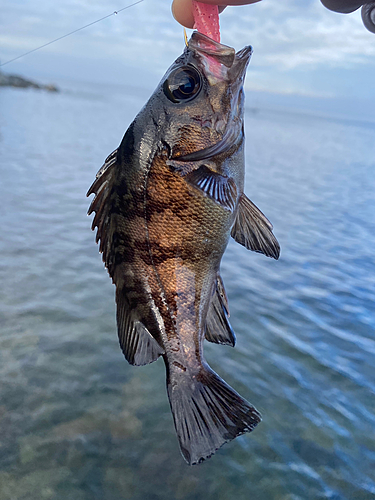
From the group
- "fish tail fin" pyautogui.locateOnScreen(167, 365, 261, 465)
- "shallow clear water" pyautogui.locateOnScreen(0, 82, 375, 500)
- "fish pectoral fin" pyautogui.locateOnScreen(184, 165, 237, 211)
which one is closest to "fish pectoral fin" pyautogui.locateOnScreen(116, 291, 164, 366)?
"fish tail fin" pyautogui.locateOnScreen(167, 365, 261, 465)

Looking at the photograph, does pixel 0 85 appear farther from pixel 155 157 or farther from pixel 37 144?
pixel 155 157

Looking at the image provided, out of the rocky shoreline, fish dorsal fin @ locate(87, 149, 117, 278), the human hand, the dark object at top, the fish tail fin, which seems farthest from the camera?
the rocky shoreline

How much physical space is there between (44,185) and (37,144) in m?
10.8

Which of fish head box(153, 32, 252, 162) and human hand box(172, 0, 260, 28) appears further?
human hand box(172, 0, 260, 28)

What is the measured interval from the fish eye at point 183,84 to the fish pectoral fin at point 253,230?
0.68 metres

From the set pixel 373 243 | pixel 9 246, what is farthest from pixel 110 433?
pixel 373 243

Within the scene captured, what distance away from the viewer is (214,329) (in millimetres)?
2537

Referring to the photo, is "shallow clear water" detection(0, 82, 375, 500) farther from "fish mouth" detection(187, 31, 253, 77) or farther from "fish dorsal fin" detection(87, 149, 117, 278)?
"fish mouth" detection(187, 31, 253, 77)

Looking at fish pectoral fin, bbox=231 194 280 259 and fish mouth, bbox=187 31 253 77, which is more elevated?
fish mouth, bbox=187 31 253 77

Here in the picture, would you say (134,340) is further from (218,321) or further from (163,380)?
(163,380)

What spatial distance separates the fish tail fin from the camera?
221 cm

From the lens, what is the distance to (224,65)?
98.2 inches

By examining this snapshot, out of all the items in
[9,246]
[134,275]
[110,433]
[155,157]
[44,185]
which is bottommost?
[110,433]

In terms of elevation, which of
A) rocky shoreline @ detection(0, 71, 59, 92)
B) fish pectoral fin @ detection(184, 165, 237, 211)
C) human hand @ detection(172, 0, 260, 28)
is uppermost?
rocky shoreline @ detection(0, 71, 59, 92)
